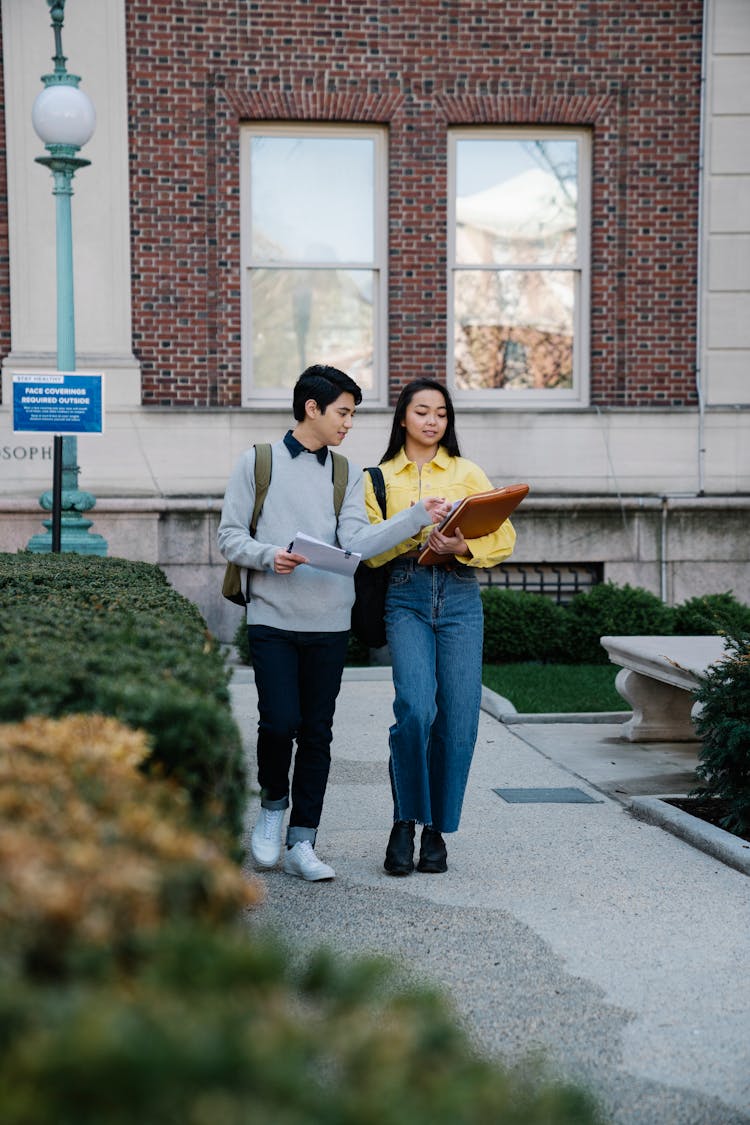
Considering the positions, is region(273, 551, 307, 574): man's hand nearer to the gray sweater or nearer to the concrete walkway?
the gray sweater

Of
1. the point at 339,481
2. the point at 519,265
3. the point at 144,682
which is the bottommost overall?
the point at 144,682

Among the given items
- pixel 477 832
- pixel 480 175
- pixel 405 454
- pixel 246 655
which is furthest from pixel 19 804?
pixel 480 175

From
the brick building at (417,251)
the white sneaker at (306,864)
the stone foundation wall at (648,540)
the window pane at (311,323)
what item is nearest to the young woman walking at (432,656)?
the white sneaker at (306,864)

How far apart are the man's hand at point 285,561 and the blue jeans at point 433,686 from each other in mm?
613

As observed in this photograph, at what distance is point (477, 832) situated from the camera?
6.12 metres

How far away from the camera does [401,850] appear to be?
5.32 metres

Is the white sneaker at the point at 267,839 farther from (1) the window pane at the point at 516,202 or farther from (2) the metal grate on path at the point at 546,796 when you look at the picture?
(1) the window pane at the point at 516,202

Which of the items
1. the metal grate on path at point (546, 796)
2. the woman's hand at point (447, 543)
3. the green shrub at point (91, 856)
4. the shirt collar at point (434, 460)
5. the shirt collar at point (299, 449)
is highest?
the shirt collar at point (299, 449)

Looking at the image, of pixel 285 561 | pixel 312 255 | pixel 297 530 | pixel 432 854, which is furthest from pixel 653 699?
pixel 312 255

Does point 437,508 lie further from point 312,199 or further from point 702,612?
point 312,199

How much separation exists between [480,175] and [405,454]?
345 inches

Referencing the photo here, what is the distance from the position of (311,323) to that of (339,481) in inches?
342

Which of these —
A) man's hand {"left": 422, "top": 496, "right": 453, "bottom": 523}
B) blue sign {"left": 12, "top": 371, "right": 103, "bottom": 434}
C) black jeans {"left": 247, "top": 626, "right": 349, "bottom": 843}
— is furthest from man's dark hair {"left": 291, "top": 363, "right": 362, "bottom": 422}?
blue sign {"left": 12, "top": 371, "right": 103, "bottom": 434}

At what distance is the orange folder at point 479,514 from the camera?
16.6ft
